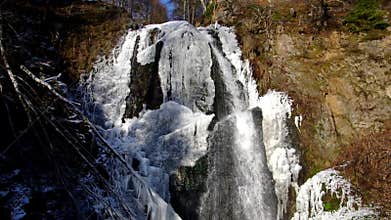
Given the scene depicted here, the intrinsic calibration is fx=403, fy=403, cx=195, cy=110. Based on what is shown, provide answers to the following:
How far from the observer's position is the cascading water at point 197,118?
9031mm

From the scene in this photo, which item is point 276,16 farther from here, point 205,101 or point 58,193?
point 58,193

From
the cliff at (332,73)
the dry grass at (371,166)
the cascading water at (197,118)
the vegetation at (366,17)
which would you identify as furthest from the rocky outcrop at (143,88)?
the vegetation at (366,17)

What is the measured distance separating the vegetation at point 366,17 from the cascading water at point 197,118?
3.52 metres

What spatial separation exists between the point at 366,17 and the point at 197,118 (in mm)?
6232

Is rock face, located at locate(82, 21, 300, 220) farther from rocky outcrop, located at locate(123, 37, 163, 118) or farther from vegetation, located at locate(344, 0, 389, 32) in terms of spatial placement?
vegetation, located at locate(344, 0, 389, 32)

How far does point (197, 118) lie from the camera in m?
9.98

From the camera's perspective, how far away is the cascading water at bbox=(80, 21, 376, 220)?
29.6ft

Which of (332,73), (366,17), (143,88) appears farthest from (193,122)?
(366,17)

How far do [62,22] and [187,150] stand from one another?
5987 millimetres

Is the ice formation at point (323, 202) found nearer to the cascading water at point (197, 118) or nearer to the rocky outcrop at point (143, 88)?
the cascading water at point (197, 118)

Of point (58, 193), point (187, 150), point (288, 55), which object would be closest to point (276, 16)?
point (288, 55)

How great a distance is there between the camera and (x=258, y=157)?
971 centimetres

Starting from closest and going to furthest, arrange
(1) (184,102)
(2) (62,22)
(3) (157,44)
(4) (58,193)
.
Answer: (4) (58,193) < (1) (184,102) < (3) (157,44) < (2) (62,22)

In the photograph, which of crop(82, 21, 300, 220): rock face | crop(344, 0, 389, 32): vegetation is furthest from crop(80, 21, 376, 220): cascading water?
crop(344, 0, 389, 32): vegetation
